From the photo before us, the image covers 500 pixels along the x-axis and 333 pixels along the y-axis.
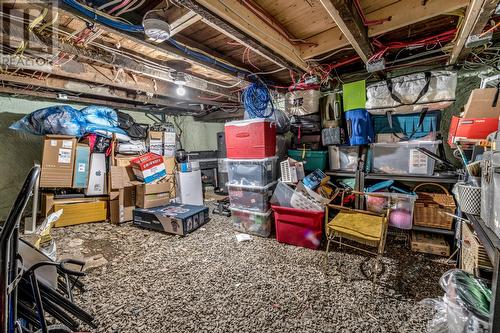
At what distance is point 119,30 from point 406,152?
307cm

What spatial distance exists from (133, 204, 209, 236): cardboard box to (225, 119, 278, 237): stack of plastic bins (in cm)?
57

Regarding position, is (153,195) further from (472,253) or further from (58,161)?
(472,253)

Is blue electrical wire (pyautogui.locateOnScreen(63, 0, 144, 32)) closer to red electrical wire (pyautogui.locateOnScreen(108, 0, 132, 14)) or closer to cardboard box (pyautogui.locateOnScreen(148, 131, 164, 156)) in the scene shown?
red electrical wire (pyautogui.locateOnScreen(108, 0, 132, 14))

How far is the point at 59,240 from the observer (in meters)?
2.64

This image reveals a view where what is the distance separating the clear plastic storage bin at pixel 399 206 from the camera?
7.70 ft

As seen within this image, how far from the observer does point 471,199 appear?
4.20 feet

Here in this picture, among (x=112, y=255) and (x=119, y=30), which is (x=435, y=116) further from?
(x=112, y=255)

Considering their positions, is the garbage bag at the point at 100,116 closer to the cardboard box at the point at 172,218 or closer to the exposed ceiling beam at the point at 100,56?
the exposed ceiling beam at the point at 100,56

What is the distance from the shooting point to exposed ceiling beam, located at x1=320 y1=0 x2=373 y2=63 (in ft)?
4.40

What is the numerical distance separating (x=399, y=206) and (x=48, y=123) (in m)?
4.85

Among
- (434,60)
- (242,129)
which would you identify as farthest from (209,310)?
(434,60)

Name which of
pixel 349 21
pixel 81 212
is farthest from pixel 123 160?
pixel 349 21

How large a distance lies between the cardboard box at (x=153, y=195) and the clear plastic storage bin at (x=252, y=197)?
1336 millimetres

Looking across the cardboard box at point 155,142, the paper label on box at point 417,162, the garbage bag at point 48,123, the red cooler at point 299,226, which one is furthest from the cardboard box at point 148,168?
the paper label on box at point 417,162
